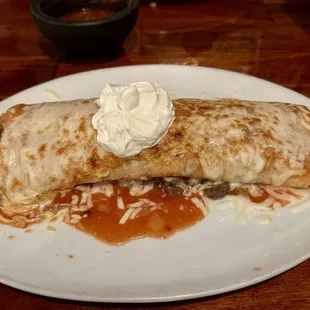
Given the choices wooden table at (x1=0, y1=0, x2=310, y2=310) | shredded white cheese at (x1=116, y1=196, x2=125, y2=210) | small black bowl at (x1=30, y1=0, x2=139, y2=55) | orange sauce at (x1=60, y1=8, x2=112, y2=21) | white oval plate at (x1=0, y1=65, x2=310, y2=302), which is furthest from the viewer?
orange sauce at (x1=60, y1=8, x2=112, y2=21)

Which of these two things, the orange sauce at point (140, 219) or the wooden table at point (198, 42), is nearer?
the orange sauce at point (140, 219)

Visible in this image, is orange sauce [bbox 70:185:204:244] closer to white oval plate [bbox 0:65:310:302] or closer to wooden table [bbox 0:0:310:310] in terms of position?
white oval plate [bbox 0:65:310:302]

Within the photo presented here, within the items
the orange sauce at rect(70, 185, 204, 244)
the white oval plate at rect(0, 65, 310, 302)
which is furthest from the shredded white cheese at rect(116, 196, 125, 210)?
the white oval plate at rect(0, 65, 310, 302)

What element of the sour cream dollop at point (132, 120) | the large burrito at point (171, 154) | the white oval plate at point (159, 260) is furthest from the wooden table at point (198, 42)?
the white oval plate at point (159, 260)

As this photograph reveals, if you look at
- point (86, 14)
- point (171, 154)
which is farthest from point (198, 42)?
point (171, 154)

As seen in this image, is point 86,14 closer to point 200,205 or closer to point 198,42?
point 198,42

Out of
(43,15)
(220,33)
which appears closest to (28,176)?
(43,15)

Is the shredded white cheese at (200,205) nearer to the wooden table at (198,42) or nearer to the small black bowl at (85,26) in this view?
the wooden table at (198,42)
